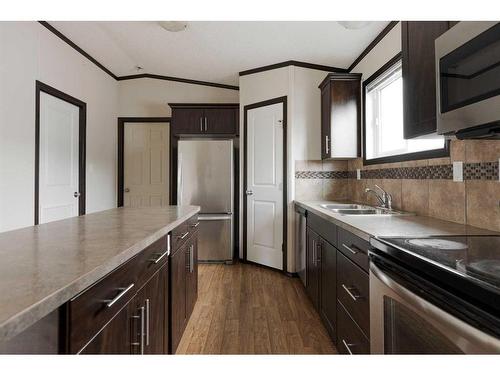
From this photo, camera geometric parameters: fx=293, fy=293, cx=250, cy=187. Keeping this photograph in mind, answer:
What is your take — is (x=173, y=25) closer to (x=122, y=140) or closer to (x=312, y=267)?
(x=122, y=140)

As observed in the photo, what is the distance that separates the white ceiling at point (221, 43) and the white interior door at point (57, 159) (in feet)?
2.84

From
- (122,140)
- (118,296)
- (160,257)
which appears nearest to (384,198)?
(160,257)

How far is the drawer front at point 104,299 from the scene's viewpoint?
2.35 feet

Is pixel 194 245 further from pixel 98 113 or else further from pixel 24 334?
pixel 98 113

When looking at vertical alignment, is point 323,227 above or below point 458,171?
below

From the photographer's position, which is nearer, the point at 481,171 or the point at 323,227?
the point at 481,171

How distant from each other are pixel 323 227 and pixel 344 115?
4.95 feet

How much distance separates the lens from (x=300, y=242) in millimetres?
3143

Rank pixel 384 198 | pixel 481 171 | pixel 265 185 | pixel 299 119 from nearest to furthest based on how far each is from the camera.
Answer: pixel 481 171 → pixel 384 198 → pixel 299 119 → pixel 265 185

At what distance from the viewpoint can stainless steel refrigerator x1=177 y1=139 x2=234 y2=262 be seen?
392cm

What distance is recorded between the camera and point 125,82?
479 cm

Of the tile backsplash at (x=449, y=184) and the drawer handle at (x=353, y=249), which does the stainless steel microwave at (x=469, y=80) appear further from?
the drawer handle at (x=353, y=249)

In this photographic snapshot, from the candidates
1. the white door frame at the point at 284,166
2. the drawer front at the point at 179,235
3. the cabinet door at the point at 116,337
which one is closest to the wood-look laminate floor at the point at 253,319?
the white door frame at the point at 284,166

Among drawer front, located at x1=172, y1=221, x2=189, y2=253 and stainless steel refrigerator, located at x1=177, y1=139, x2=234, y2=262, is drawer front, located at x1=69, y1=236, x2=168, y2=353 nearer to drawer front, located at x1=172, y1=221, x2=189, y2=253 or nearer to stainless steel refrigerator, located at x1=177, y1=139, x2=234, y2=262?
drawer front, located at x1=172, y1=221, x2=189, y2=253
